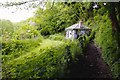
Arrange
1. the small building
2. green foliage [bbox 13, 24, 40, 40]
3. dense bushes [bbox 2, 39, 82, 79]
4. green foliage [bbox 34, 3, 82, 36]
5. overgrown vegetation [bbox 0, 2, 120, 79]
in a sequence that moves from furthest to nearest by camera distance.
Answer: the small building → green foliage [bbox 34, 3, 82, 36] → green foliage [bbox 13, 24, 40, 40] → overgrown vegetation [bbox 0, 2, 120, 79] → dense bushes [bbox 2, 39, 82, 79]

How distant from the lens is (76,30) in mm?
3232

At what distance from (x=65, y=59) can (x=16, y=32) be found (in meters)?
0.82

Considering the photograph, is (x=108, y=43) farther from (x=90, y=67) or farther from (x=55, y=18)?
(x=55, y=18)

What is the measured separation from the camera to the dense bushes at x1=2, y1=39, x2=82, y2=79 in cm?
240

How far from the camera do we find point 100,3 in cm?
328

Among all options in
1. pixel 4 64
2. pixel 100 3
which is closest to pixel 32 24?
pixel 4 64

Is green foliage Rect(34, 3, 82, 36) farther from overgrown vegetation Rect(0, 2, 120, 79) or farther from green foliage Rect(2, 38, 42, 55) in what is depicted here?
green foliage Rect(2, 38, 42, 55)

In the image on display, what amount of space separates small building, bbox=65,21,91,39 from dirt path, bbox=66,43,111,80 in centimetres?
36

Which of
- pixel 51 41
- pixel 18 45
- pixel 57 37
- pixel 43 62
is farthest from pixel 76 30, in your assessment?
pixel 18 45

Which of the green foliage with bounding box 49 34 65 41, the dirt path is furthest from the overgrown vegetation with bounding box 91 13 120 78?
the green foliage with bounding box 49 34 65 41

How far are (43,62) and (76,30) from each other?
2.64 ft

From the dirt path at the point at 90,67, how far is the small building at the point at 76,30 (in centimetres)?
36

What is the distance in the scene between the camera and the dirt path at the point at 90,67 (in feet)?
10.4

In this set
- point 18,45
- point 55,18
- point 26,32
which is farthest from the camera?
point 55,18
